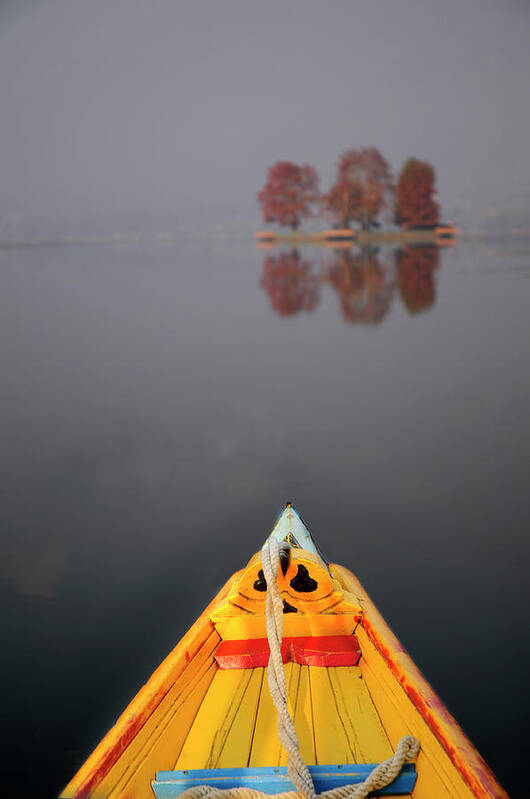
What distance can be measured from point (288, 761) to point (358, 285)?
95.3 ft

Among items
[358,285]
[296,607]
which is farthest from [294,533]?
[358,285]

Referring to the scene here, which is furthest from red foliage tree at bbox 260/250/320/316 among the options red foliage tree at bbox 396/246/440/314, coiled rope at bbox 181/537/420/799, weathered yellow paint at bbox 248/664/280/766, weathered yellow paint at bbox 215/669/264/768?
coiled rope at bbox 181/537/420/799

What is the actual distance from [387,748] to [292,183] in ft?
243

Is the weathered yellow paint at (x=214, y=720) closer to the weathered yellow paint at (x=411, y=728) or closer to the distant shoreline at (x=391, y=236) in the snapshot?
the weathered yellow paint at (x=411, y=728)

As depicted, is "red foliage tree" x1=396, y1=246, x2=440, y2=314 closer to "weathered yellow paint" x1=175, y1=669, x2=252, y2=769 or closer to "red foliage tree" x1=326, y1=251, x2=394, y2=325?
"red foliage tree" x1=326, y1=251, x2=394, y2=325

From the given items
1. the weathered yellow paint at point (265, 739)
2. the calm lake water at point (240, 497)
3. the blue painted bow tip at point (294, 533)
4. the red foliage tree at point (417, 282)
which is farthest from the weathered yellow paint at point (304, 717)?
the red foliage tree at point (417, 282)

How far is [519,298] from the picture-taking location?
21.7 meters

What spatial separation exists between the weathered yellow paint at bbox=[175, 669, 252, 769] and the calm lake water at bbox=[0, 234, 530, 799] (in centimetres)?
126

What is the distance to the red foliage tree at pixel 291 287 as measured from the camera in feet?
82.8

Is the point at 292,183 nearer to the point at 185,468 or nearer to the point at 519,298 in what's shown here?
the point at 519,298

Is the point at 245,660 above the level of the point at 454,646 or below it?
above

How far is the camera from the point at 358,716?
277 cm

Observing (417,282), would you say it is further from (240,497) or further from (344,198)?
(344,198)

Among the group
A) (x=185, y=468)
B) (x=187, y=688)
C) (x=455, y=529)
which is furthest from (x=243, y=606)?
(x=185, y=468)
